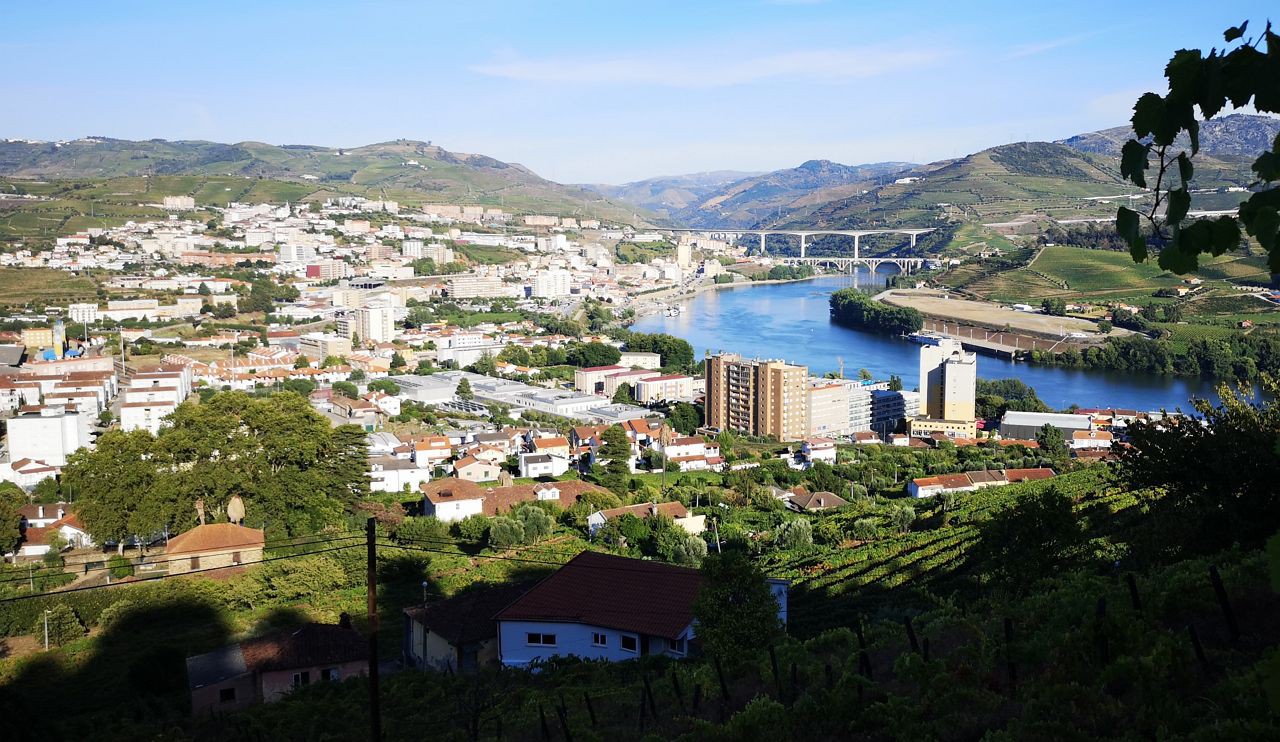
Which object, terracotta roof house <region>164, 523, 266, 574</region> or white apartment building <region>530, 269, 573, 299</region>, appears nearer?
terracotta roof house <region>164, 523, 266, 574</region>

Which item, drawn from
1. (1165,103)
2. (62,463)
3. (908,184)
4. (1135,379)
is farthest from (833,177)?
(1165,103)

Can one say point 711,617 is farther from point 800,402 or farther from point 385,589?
point 800,402

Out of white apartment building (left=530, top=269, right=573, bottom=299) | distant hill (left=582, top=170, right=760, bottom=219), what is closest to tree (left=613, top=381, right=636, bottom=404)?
white apartment building (left=530, top=269, right=573, bottom=299)

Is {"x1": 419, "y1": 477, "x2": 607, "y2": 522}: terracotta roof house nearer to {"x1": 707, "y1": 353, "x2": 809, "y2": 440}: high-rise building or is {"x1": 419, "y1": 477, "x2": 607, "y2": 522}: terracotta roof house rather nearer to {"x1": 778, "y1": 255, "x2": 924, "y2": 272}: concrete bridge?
{"x1": 707, "y1": 353, "x2": 809, "y2": 440}: high-rise building

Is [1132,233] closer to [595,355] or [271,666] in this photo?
[271,666]

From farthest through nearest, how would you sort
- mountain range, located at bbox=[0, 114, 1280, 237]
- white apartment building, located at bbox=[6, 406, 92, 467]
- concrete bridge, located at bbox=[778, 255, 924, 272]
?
mountain range, located at bbox=[0, 114, 1280, 237], concrete bridge, located at bbox=[778, 255, 924, 272], white apartment building, located at bbox=[6, 406, 92, 467]

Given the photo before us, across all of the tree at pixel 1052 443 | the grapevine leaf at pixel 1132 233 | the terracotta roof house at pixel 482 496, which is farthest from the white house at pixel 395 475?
the grapevine leaf at pixel 1132 233
